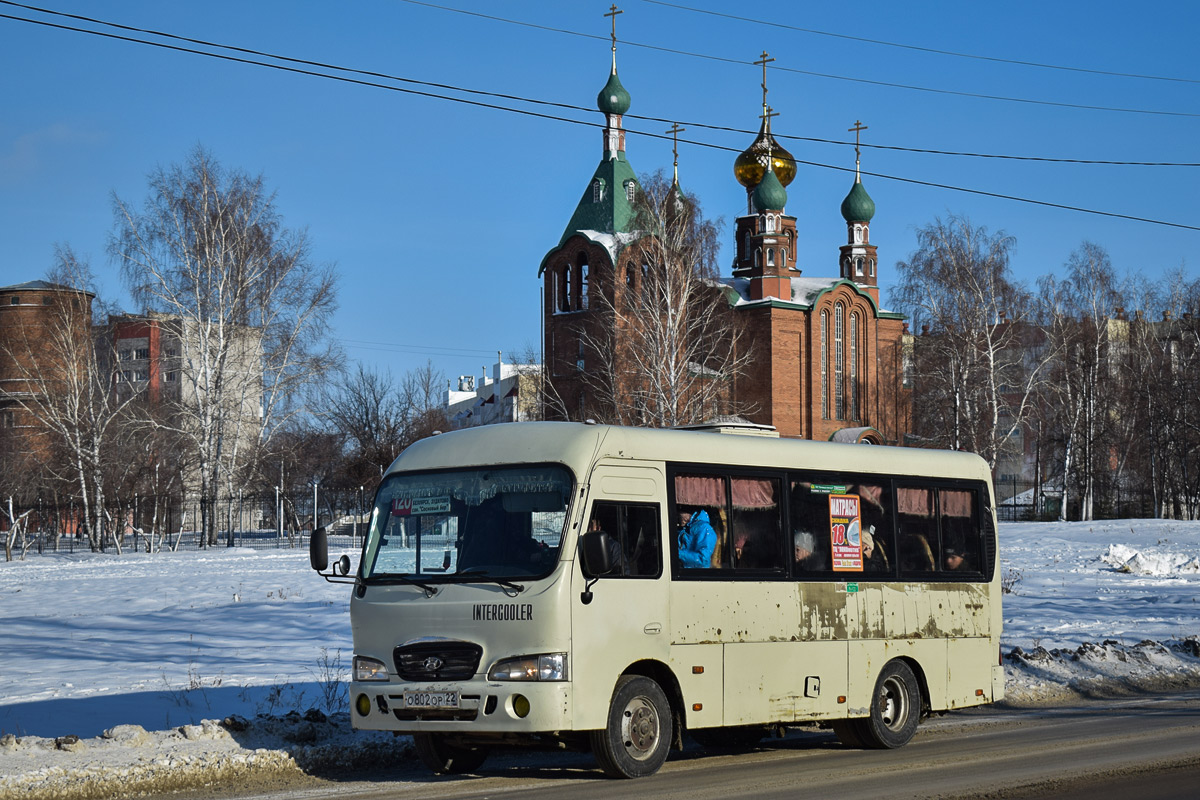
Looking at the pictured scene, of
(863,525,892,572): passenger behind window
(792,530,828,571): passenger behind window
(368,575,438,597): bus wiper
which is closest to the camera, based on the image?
(368,575,438,597): bus wiper

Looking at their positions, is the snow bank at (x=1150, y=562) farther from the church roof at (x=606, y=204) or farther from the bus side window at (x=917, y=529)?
the church roof at (x=606, y=204)

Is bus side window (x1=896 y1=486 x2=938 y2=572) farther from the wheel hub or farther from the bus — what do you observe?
the wheel hub

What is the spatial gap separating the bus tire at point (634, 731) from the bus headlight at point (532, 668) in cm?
51

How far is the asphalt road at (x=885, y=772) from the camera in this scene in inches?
339

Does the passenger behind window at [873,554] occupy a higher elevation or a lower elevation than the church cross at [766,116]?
lower

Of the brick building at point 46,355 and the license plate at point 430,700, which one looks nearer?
the license plate at point 430,700

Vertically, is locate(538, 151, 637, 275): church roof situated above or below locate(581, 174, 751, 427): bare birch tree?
above

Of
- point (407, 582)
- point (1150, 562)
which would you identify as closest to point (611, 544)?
point (407, 582)

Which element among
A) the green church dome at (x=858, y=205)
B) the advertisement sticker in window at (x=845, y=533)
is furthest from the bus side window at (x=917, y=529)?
the green church dome at (x=858, y=205)

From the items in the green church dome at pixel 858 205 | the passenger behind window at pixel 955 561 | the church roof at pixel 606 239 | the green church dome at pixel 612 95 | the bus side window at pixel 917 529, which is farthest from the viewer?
the green church dome at pixel 858 205

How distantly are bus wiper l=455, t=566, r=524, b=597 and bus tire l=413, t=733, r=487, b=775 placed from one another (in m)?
1.24

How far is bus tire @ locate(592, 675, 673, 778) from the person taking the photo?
909 centimetres

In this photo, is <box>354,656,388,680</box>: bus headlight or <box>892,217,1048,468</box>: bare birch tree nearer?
<box>354,656,388,680</box>: bus headlight

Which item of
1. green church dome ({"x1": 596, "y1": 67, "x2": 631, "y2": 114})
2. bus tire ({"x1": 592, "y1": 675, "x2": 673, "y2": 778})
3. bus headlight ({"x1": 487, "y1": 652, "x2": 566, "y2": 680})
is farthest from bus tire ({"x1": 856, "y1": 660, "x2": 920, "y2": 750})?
Answer: green church dome ({"x1": 596, "y1": 67, "x2": 631, "y2": 114})
